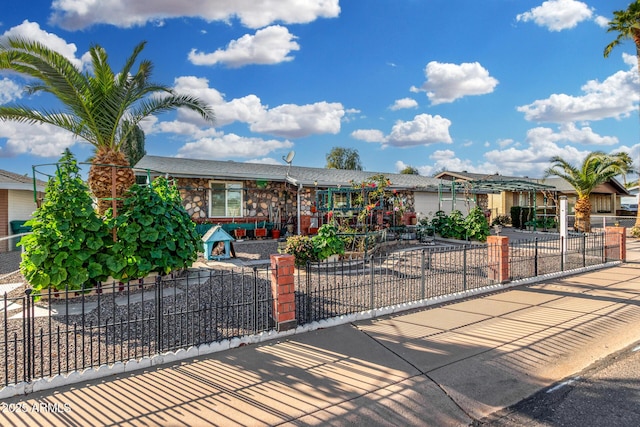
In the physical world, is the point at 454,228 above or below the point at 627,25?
below

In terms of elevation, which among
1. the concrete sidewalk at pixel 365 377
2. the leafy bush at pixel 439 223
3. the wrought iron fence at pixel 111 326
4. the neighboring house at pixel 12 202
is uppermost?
the neighboring house at pixel 12 202

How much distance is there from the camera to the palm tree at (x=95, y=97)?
855 cm

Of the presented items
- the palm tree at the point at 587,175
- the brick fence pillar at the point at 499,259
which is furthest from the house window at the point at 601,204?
the brick fence pillar at the point at 499,259

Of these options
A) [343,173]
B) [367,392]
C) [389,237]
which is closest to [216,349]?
[367,392]

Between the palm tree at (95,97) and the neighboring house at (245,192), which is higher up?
the palm tree at (95,97)

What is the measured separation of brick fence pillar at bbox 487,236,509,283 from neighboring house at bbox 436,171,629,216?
37.0 ft

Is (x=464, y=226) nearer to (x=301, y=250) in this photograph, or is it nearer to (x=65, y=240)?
(x=301, y=250)

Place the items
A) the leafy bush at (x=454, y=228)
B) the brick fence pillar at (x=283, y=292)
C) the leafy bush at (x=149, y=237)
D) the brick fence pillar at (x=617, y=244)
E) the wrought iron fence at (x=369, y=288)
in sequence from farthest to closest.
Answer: the leafy bush at (x=454, y=228)
the brick fence pillar at (x=617, y=244)
the leafy bush at (x=149, y=237)
the wrought iron fence at (x=369, y=288)
the brick fence pillar at (x=283, y=292)

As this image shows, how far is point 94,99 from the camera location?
9.09 metres

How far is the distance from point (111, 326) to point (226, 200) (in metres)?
10.1

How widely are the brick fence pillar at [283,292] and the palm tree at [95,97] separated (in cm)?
534

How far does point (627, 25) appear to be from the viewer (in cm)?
1773

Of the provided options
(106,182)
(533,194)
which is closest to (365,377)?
(106,182)

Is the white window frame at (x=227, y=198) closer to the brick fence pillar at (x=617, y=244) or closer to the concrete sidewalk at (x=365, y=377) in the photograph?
the concrete sidewalk at (x=365, y=377)
